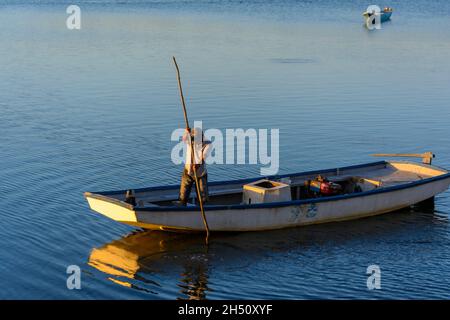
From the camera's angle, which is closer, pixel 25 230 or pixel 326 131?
pixel 25 230

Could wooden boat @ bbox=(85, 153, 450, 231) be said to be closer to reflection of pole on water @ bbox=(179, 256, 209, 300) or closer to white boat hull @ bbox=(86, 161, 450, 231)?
white boat hull @ bbox=(86, 161, 450, 231)

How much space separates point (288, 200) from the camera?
51.5ft

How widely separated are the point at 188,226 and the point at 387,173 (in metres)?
5.36

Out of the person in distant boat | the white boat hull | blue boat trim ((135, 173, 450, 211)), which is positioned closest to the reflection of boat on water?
the white boat hull

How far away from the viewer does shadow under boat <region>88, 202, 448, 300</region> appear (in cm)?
1323

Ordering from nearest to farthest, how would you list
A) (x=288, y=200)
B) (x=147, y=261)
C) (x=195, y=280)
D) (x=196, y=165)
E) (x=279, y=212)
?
(x=195, y=280) → (x=147, y=261) → (x=196, y=165) → (x=279, y=212) → (x=288, y=200)

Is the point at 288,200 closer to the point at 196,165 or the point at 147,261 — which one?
the point at 196,165

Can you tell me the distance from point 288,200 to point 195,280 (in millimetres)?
3196

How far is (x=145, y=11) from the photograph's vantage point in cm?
5553

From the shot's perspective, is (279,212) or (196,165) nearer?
(196,165)

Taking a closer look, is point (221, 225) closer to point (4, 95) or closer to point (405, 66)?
point (4, 95)

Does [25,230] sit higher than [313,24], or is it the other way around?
[313,24]

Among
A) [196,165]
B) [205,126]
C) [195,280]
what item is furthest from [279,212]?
Result: [205,126]
